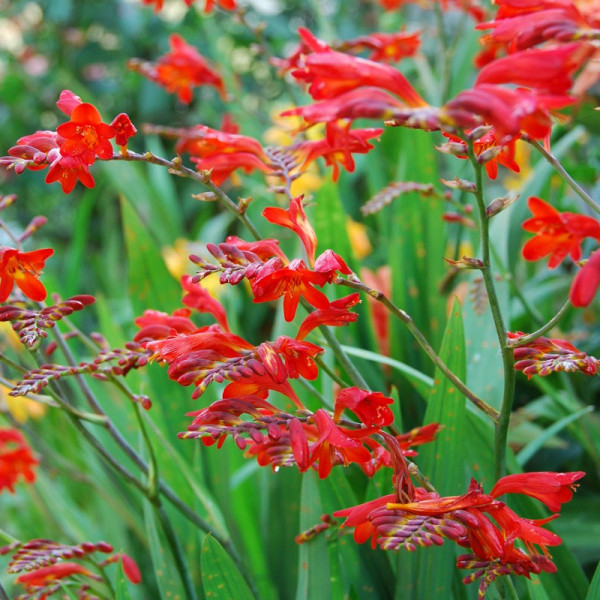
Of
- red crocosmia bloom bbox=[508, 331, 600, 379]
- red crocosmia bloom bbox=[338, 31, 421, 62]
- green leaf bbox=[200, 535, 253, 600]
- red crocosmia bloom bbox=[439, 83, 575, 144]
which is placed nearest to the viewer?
red crocosmia bloom bbox=[439, 83, 575, 144]

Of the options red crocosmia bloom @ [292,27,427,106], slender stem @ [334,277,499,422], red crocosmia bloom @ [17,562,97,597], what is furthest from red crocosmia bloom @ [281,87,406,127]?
red crocosmia bloom @ [17,562,97,597]

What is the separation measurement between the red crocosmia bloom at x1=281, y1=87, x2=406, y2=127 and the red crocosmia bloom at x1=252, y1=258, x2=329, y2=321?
10 cm

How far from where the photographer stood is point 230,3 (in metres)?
0.83

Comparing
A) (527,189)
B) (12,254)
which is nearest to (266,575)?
(12,254)

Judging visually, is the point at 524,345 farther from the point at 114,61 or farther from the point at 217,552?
the point at 114,61

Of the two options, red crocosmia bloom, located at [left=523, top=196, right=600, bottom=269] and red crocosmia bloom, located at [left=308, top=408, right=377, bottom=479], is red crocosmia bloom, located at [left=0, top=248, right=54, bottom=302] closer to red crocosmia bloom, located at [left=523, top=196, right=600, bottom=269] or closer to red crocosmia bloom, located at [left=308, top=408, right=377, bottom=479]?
red crocosmia bloom, located at [left=308, top=408, right=377, bottom=479]

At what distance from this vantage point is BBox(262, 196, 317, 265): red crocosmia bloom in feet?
1.64

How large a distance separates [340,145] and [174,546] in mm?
401

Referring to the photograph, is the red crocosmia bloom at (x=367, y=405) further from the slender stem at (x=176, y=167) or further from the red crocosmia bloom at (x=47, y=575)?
the red crocosmia bloom at (x=47, y=575)

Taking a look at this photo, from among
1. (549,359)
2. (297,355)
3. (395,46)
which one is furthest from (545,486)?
(395,46)

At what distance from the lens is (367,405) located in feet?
1.59

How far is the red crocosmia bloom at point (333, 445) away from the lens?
0.46m

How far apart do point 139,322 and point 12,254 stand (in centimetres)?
12

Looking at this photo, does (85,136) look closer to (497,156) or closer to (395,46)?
(497,156)
